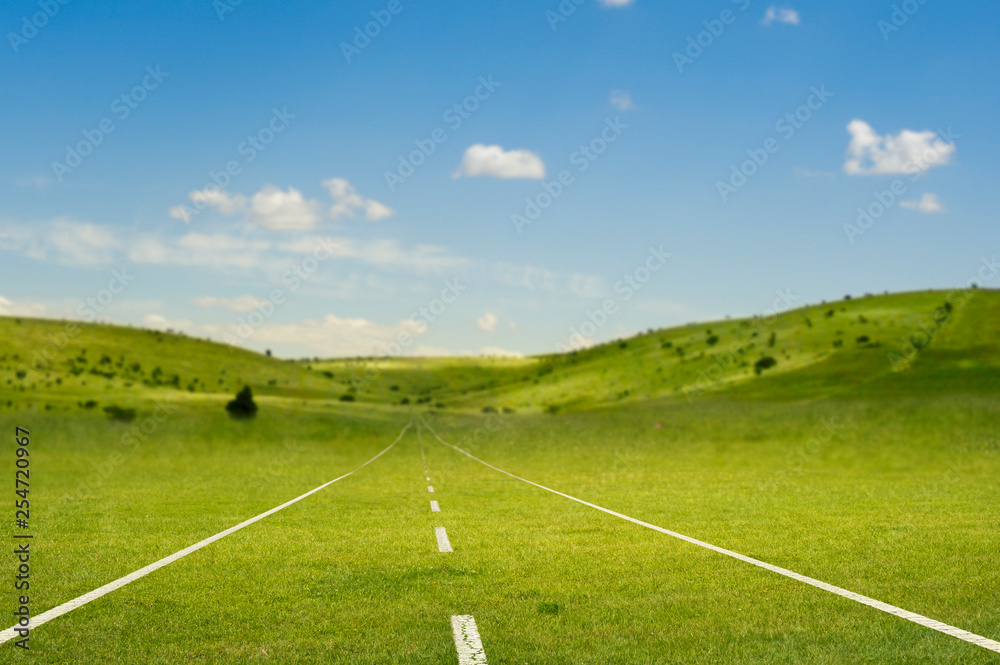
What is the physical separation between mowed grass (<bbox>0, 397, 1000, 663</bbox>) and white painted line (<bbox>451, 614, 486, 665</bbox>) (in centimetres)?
8

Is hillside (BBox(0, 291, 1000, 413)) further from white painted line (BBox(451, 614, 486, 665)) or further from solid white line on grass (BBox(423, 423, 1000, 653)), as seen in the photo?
white painted line (BBox(451, 614, 486, 665))

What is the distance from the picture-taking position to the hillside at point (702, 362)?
80.1m

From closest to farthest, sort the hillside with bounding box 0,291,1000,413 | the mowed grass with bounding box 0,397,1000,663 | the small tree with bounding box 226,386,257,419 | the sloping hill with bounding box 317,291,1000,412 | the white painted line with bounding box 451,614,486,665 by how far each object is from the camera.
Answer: the white painted line with bounding box 451,614,486,665 → the mowed grass with bounding box 0,397,1000,663 → the sloping hill with bounding box 317,291,1000,412 → the small tree with bounding box 226,386,257,419 → the hillside with bounding box 0,291,1000,413

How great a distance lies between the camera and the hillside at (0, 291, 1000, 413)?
80.1 m

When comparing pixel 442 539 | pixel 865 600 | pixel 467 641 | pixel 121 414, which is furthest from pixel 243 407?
pixel 467 641

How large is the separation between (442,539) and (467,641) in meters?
5.60

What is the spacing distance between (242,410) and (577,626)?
7608 cm

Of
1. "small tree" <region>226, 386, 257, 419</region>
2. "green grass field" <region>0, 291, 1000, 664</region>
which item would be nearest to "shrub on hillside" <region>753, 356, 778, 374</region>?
"green grass field" <region>0, 291, 1000, 664</region>

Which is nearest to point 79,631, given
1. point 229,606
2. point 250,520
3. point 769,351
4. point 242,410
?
point 229,606

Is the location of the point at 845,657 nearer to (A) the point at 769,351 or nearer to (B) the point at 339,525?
(B) the point at 339,525

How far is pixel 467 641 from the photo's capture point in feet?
21.2

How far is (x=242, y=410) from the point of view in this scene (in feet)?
259

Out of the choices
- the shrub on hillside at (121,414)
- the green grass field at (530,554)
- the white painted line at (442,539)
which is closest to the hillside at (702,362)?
the shrub on hillside at (121,414)

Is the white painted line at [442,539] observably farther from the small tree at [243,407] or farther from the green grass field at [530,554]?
the small tree at [243,407]
